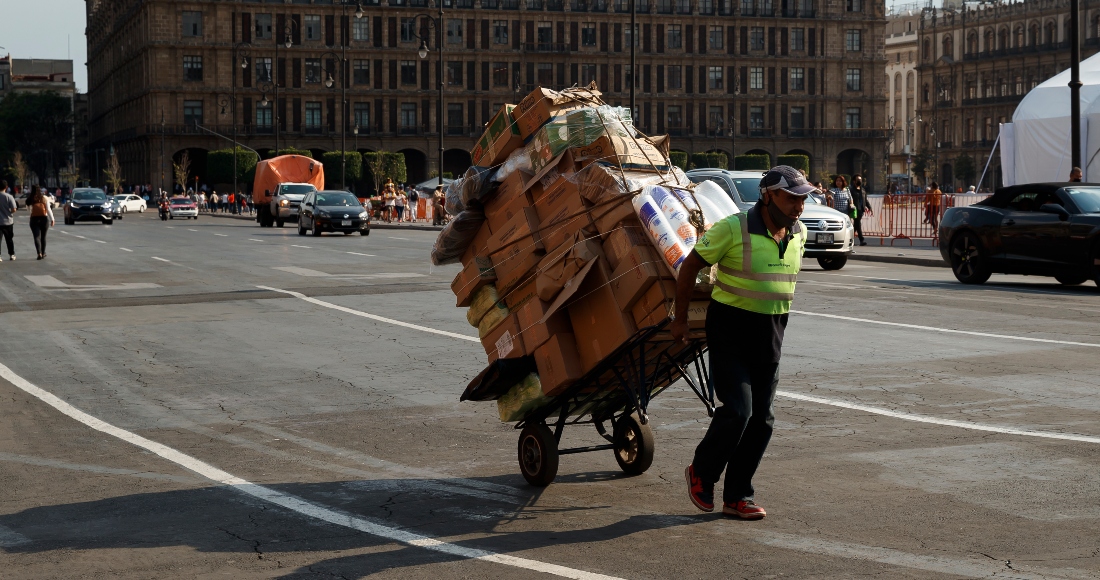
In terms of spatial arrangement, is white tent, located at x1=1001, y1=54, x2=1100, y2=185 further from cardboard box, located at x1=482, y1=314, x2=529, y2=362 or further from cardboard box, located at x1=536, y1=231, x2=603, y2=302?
cardboard box, located at x1=536, y1=231, x2=603, y2=302

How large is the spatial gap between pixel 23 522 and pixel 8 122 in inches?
6838

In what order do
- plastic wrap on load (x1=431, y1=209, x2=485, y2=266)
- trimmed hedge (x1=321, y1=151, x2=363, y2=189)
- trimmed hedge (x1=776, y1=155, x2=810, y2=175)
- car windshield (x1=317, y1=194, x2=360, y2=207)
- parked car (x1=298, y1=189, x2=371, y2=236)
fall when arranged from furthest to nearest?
trimmed hedge (x1=776, y1=155, x2=810, y2=175)
trimmed hedge (x1=321, y1=151, x2=363, y2=189)
car windshield (x1=317, y1=194, x2=360, y2=207)
parked car (x1=298, y1=189, x2=371, y2=236)
plastic wrap on load (x1=431, y1=209, x2=485, y2=266)

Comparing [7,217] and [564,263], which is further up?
[7,217]

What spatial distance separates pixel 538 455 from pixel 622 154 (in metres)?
1.66

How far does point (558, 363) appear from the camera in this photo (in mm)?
7059

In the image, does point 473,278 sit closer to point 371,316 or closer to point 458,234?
point 458,234

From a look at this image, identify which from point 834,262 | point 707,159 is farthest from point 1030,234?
point 707,159

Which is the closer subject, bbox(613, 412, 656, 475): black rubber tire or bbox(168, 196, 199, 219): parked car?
bbox(613, 412, 656, 475): black rubber tire

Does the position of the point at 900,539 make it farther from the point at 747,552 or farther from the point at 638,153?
the point at 638,153

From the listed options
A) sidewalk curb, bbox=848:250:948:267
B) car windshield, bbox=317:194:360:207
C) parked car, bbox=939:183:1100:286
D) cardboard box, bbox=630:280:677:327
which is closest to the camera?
cardboard box, bbox=630:280:677:327

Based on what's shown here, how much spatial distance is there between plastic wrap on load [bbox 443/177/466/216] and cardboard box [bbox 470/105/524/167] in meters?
0.18

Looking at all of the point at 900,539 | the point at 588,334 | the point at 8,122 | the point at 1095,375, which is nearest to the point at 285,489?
the point at 588,334

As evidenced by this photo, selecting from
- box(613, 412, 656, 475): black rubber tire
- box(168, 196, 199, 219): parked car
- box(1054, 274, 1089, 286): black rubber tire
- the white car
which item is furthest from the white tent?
the white car

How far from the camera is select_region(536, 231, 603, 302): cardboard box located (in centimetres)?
689
